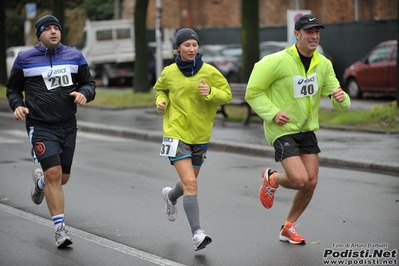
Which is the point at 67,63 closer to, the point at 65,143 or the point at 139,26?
the point at 65,143

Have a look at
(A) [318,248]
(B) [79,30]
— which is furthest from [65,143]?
(B) [79,30]

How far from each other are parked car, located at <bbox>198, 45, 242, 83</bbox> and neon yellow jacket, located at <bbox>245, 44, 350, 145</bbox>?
23144mm

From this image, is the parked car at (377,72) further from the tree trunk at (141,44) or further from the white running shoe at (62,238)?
the white running shoe at (62,238)

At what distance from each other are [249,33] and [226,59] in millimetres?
10974

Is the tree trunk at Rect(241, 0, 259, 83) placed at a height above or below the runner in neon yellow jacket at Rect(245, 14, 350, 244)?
below

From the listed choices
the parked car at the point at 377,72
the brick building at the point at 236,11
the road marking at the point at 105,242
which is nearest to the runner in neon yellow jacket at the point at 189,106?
the road marking at the point at 105,242

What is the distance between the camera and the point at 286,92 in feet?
24.7

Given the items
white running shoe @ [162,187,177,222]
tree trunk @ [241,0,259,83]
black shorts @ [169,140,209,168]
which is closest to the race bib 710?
black shorts @ [169,140,209,168]

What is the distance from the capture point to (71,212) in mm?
9500

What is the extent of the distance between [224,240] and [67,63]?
207 centimetres

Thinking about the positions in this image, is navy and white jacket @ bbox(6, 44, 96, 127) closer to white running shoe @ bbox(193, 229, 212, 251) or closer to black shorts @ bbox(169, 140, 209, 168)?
black shorts @ bbox(169, 140, 209, 168)

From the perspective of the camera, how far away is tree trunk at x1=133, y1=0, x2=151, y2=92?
2659 cm

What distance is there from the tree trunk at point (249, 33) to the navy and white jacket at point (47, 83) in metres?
13.9

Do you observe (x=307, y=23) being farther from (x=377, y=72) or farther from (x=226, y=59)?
(x=226, y=59)
